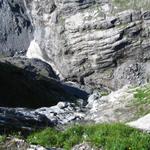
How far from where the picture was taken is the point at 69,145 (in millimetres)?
16781

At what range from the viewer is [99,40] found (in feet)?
453

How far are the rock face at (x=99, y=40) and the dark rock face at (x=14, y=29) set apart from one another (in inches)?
785

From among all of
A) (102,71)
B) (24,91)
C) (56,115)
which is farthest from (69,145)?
(102,71)

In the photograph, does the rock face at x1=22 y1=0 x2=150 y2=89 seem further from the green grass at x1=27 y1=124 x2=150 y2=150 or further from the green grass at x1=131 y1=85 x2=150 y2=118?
the green grass at x1=27 y1=124 x2=150 y2=150

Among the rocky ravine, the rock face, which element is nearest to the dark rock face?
the rocky ravine

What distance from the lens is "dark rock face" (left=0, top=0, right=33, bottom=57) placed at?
167 metres

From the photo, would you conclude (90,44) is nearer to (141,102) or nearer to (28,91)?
(28,91)

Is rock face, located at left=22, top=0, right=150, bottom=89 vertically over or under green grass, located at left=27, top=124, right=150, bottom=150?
under

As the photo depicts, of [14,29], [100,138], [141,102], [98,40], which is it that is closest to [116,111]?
[141,102]

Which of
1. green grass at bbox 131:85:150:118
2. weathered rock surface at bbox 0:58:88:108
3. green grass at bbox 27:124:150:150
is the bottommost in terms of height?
weathered rock surface at bbox 0:58:88:108

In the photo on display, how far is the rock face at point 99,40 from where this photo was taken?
13288cm

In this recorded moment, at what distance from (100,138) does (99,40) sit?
122513mm

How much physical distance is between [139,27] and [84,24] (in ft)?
55.7

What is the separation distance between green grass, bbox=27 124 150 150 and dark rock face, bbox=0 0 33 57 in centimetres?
14814
